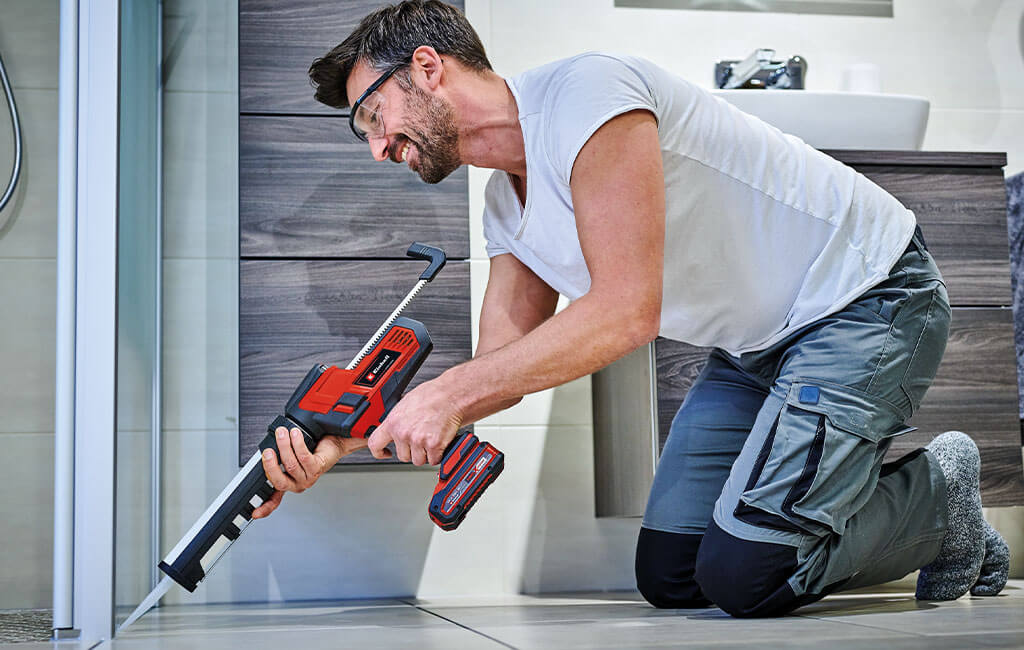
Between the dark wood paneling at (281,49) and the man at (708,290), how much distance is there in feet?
0.89

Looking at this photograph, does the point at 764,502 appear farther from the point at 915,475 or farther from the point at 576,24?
the point at 576,24

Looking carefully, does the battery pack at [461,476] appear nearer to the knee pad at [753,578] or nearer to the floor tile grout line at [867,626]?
the knee pad at [753,578]

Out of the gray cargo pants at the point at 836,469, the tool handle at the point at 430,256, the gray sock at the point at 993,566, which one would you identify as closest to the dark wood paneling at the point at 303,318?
the tool handle at the point at 430,256

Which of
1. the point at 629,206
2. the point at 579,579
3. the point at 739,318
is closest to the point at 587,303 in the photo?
the point at 629,206

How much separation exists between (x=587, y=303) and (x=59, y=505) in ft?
2.16

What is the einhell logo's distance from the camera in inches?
56.7

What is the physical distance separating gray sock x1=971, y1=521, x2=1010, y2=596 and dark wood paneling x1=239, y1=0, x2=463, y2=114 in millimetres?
1326

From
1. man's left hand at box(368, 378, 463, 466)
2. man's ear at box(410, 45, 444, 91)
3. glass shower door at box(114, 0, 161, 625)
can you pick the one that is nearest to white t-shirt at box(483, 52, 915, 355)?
man's ear at box(410, 45, 444, 91)

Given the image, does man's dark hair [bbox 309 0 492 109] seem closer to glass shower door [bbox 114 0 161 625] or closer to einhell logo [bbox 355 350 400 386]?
glass shower door [bbox 114 0 161 625]

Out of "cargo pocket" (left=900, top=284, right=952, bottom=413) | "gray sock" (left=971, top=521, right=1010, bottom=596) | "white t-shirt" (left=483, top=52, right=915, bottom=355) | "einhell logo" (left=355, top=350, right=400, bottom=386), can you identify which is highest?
"white t-shirt" (left=483, top=52, right=915, bottom=355)

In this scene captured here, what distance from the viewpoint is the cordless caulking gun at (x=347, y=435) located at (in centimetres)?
129

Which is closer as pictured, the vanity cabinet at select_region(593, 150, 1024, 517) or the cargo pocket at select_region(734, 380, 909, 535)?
the cargo pocket at select_region(734, 380, 909, 535)

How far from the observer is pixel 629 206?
4.09 feet

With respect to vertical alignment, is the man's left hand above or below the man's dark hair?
below
